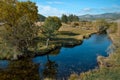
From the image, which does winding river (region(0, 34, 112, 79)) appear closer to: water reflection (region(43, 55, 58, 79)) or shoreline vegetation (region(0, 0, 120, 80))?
water reflection (region(43, 55, 58, 79))

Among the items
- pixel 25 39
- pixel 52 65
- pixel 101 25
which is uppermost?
pixel 25 39

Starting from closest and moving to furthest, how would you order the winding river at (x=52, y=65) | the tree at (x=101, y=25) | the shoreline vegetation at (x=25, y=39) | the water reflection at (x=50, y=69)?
1. the shoreline vegetation at (x=25, y=39)
2. the water reflection at (x=50, y=69)
3. the winding river at (x=52, y=65)
4. the tree at (x=101, y=25)

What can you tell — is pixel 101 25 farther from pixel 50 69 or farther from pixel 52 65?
pixel 50 69

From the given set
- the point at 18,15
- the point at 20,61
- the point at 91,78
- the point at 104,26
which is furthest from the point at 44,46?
the point at 104,26

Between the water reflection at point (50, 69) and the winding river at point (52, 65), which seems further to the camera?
the winding river at point (52, 65)

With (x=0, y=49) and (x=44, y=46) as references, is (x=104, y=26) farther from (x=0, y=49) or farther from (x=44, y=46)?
(x=0, y=49)

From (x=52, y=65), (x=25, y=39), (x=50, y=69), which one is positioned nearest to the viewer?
(x=50, y=69)

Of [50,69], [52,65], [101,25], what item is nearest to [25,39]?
[52,65]

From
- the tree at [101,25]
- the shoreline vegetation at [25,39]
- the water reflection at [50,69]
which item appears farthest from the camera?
the tree at [101,25]

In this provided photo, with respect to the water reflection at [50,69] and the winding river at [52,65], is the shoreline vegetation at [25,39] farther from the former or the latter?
the water reflection at [50,69]

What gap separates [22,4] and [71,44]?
23.6 meters

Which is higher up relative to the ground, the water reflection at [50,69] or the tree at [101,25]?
the tree at [101,25]

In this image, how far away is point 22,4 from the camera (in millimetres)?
74125

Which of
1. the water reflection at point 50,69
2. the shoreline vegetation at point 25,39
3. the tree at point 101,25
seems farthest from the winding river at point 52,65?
the tree at point 101,25
